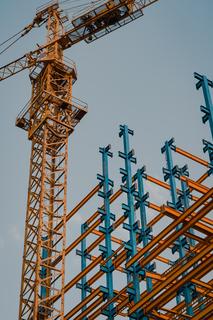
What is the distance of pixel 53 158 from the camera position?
3478cm

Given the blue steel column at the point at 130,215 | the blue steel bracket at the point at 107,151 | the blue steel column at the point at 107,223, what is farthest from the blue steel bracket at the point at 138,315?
the blue steel bracket at the point at 107,151

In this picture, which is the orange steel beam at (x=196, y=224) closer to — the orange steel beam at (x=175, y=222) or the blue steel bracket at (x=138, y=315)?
the orange steel beam at (x=175, y=222)

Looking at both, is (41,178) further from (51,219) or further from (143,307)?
(143,307)

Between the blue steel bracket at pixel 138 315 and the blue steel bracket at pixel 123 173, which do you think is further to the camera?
the blue steel bracket at pixel 123 173

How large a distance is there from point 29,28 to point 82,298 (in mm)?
21284

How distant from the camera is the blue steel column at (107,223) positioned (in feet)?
82.5

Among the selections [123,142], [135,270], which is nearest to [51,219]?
[123,142]

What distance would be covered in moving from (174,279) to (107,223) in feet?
20.4

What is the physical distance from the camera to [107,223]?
89.2 feet

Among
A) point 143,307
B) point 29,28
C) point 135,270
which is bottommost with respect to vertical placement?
point 143,307

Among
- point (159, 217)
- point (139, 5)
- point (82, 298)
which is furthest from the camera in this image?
point (139, 5)

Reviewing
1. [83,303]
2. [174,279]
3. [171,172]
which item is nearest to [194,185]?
[171,172]

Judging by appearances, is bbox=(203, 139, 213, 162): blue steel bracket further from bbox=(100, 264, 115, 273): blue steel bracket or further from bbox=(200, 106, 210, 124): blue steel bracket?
bbox=(100, 264, 115, 273): blue steel bracket

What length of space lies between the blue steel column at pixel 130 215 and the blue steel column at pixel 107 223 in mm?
879
